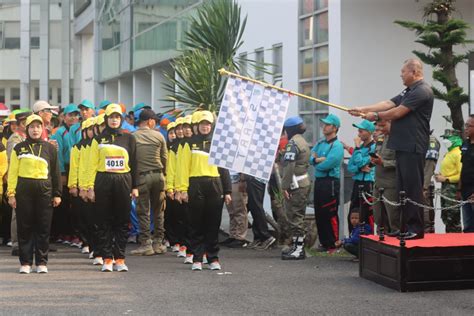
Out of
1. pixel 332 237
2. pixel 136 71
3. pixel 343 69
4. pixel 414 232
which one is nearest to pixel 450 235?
pixel 414 232

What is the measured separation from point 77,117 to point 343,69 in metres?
4.85

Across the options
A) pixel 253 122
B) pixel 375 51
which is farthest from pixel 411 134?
pixel 375 51

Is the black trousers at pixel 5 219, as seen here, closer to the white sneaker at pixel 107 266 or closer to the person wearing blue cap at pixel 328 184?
the white sneaker at pixel 107 266

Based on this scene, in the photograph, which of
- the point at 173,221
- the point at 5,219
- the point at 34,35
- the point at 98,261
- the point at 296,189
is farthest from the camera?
the point at 34,35

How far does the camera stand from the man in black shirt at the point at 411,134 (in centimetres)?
1102

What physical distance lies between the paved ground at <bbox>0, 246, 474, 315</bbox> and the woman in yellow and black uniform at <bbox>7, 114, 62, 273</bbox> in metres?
0.38

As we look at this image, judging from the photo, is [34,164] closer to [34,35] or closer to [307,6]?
[307,6]

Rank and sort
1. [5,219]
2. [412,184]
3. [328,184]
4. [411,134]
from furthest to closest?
[5,219] < [328,184] < [412,184] < [411,134]

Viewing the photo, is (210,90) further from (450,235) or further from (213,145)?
(450,235)

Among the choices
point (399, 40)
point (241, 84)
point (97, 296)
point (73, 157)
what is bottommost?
point (97, 296)

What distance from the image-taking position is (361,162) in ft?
45.9

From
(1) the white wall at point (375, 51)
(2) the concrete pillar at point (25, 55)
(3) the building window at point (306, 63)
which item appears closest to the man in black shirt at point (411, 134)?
(1) the white wall at point (375, 51)

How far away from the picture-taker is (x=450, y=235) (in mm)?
11898

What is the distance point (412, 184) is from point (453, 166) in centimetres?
282
